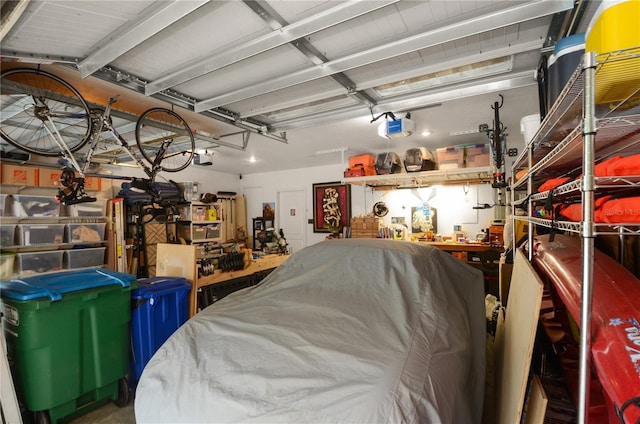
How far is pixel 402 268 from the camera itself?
1.97 meters

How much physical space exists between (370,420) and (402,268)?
1030 millimetres

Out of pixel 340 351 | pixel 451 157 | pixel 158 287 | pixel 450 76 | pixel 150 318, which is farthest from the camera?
pixel 451 157

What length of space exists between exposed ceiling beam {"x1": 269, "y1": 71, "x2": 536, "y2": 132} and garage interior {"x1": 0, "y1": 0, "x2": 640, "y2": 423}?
0.05 ft

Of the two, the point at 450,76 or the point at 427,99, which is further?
the point at 427,99

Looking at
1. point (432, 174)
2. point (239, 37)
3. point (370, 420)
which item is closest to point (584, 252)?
point (370, 420)

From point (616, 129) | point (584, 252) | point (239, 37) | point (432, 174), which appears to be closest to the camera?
point (584, 252)

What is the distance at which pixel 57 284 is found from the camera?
6.94 feet

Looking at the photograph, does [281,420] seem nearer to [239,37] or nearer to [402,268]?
[402,268]

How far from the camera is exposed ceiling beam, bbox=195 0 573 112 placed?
146 centimetres

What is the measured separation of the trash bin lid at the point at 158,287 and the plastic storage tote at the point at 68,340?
0.10m

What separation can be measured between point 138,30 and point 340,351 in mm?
2108

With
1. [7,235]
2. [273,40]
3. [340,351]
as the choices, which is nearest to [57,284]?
[340,351]

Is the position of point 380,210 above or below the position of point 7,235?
above

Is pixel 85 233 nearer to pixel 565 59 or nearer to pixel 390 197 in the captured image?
pixel 390 197
